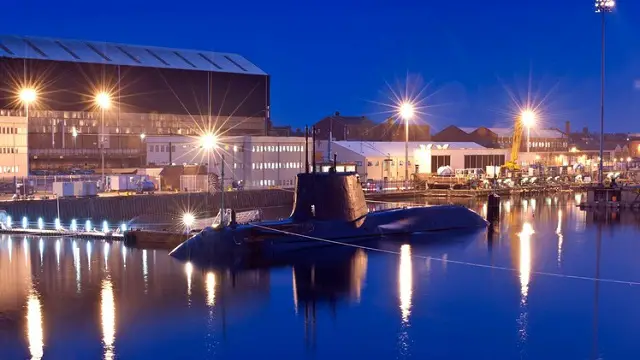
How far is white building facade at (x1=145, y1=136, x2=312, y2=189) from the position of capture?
181 feet

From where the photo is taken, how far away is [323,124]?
97.1 meters

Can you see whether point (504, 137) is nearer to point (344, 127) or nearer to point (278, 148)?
point (344, 127)

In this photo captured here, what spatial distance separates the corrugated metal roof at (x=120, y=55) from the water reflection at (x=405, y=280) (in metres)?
42.7

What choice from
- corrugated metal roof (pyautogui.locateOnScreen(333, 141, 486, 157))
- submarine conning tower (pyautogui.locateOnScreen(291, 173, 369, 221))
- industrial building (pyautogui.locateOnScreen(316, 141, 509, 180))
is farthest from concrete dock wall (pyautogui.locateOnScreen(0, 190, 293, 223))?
submarine conning tower (pyautogui.locateOnScreen(291, 173, 369, 221))

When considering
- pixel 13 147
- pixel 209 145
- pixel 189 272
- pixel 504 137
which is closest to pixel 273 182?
pixel 209 145

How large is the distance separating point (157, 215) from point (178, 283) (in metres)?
20.7

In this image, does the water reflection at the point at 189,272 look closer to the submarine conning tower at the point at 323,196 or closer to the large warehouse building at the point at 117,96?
the submarine conning tower at the point at 323,196

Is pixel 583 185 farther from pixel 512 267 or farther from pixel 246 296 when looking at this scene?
pixel 246 296

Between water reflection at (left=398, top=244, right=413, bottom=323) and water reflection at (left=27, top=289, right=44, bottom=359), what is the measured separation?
8.16m

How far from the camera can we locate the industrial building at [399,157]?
61.6 metres

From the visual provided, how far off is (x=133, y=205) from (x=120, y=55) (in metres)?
29.0

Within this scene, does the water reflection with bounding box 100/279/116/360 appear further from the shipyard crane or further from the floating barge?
the shipyard crane

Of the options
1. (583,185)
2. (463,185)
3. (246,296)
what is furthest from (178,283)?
(583,185)

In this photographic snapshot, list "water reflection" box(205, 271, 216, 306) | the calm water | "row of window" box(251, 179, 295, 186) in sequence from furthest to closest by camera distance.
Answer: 1. "row of window" box(251, 179, 295, 186)
2. "water reflection" box(205, 271, 216, 306)
3. the calm water
